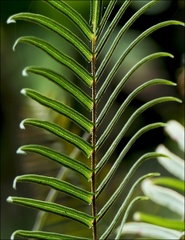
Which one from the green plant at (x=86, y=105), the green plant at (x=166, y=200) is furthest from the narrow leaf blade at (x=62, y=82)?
the green plant at (x=166, y=200)

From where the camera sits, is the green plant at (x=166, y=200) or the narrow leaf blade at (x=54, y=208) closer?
the narrow leaf blade at (x=54, y=208)

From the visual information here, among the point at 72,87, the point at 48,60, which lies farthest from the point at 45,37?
the point at 72,87

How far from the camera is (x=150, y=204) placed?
1.72 metres

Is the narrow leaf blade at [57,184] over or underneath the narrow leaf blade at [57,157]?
underneath

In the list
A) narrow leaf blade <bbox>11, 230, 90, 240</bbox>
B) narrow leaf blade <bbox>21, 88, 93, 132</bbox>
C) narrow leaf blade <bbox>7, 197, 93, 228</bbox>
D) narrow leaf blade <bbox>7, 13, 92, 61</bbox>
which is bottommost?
narrow leaf blade <bbox>11, 230, 90, 240</bbox>

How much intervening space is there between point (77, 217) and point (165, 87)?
1.69 m

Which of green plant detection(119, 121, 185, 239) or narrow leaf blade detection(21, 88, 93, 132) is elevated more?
narrow leaf blade detection(21, 88, 93, 132)

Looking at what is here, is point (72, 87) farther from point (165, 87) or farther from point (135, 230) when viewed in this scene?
point (165, 87)

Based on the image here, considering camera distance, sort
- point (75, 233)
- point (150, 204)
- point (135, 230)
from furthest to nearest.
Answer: point (150, 204) < point (75, 233) < point (135, 230)

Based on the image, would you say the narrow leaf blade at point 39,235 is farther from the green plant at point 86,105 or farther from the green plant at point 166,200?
the green plant at point 166,200

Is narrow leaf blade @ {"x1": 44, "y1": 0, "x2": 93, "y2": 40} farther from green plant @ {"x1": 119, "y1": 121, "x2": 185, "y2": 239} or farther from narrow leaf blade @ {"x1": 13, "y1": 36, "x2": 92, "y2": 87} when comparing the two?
green plant @ {"x1": 119, "y1": 121, "x2": 185, "y2": 239}

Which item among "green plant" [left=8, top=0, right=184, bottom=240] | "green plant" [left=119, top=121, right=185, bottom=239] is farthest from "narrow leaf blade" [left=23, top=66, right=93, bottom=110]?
"green plant" [left=119, top=121, right=185, bottom=239]

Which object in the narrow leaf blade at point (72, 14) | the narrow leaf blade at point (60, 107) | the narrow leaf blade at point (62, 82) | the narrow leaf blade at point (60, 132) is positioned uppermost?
the narrow leaf blade at point (72, 14)

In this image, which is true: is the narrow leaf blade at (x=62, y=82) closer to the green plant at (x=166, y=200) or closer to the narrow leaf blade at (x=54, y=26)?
the narrow leaf blade at (x=54, y=26)
